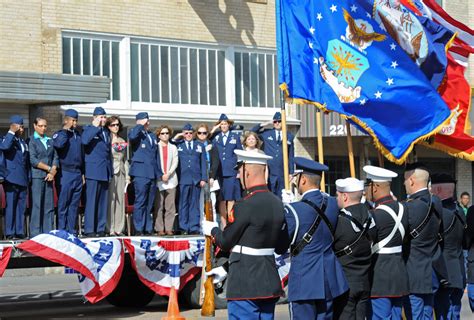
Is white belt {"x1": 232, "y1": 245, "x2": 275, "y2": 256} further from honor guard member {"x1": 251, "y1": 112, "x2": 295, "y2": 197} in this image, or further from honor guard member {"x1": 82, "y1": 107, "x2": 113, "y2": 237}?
honor guard member {"x1": 251, "y1": 112, "x2": 295, "y2": 197}

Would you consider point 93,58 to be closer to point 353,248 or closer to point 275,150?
point 275,150

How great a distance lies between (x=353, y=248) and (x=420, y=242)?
1.39 metres

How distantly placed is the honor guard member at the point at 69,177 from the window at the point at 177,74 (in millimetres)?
8719

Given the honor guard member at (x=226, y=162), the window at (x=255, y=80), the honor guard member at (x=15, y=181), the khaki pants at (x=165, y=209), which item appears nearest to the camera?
the honor guard member at (x=15, y=181)

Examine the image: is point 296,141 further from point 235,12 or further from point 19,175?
point 19,175

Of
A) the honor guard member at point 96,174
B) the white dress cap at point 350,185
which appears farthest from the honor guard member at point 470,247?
the honor guard member at point 96,174

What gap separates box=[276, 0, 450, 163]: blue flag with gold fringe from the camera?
13750mm

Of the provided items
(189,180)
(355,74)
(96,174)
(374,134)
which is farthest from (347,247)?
(189,180)

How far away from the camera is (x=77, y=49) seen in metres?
22.2

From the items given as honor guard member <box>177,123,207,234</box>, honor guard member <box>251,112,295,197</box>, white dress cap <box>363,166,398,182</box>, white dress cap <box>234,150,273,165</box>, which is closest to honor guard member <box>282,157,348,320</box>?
white dress cap <box>234,150,273,165</box>

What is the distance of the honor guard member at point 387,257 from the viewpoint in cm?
1030

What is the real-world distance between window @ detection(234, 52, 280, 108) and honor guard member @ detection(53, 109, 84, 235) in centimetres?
1104

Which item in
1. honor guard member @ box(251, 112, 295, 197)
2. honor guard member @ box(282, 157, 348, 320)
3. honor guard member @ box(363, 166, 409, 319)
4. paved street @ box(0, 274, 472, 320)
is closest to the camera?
honor guard member @ box(282, 157, 348, 320)

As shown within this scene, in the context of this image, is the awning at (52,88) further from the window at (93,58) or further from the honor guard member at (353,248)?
the honor guard member at (353,248)
